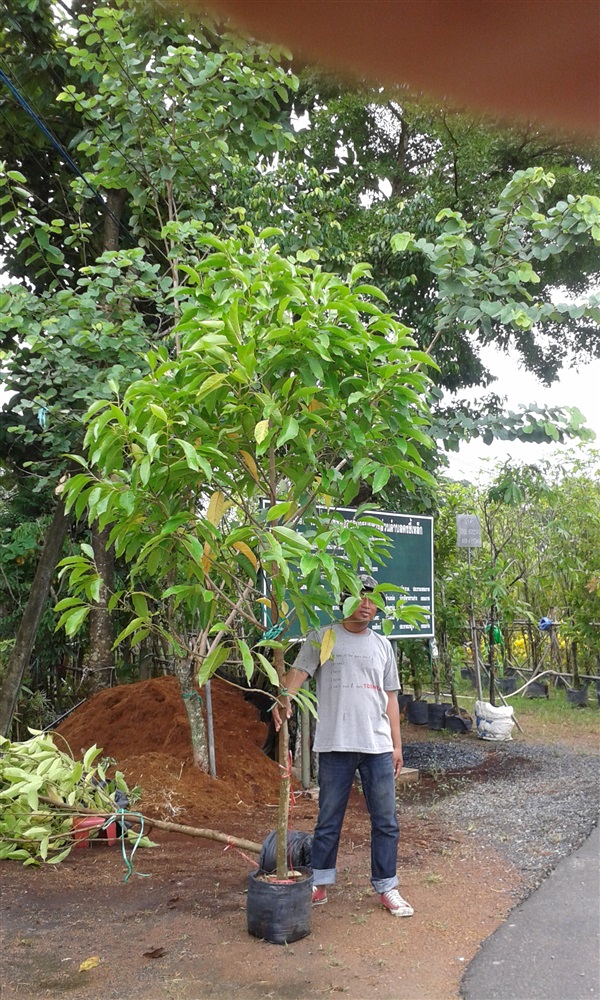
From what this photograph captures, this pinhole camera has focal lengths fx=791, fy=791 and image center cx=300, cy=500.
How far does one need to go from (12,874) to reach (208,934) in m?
1.68

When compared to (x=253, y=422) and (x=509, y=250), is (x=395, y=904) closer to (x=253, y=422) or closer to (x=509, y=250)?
(x=253, y=422)

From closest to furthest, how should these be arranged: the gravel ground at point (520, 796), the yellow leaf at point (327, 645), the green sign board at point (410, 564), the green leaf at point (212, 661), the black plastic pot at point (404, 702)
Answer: the green leaf at point (212, 661) → the yellow leaf at point (327, 645) → the gravel ground at point (520, 796) → the green sign board at point (410, 564) → the black plastic pot at point (404, 702)

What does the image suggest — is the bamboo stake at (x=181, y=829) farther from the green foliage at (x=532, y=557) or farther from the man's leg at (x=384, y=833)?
the green foliage at (x=532, y=557)

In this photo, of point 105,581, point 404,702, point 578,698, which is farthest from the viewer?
point 578,698

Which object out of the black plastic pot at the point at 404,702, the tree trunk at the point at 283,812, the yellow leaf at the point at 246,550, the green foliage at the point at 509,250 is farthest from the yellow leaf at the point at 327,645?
the black plastic pot at the point at 404,702

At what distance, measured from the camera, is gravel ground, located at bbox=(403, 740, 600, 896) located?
498cm

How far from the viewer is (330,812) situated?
154 inches

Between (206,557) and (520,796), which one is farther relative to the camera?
(520,796)

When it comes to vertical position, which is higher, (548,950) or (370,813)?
(370,813)

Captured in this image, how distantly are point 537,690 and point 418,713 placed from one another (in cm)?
416

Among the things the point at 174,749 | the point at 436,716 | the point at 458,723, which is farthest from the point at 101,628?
the point at 436,716

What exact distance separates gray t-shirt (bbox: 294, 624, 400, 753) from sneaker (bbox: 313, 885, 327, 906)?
27.3 inches

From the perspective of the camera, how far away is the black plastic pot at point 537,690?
14180mm

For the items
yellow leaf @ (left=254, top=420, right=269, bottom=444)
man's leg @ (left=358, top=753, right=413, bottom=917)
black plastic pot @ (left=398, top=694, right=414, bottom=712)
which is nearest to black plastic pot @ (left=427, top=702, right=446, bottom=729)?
black plastic pot @ (left=398, top=694, right=414, bottom=712)
